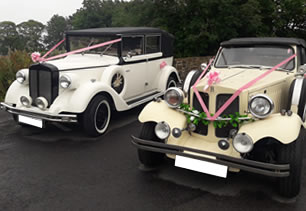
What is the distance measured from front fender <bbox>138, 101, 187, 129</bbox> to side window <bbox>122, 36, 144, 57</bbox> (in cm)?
268

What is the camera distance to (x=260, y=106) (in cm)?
330

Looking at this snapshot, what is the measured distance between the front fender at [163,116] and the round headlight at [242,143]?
74cm

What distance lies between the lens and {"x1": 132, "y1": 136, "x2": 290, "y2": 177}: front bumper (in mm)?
3005

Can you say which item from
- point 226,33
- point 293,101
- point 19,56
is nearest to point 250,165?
point 293,101

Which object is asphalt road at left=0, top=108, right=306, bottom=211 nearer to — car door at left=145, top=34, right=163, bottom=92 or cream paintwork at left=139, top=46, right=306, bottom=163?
cream paintwork at left=139, top=46, right=306, bottom=163

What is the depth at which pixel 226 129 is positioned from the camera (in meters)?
3.68

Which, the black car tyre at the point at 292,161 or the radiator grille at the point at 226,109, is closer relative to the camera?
the black car tyre at the point at 292,161

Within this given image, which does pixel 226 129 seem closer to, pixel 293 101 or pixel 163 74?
pixel 293 101

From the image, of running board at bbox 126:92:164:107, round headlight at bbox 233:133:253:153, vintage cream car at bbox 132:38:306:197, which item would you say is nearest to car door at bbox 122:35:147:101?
running board at bbox 126:92:164:107

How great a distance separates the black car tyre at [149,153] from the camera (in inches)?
154

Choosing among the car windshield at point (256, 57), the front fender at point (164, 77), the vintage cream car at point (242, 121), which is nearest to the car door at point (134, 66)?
the front fender at point (164, 77)

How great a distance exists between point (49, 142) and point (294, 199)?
3.88 m

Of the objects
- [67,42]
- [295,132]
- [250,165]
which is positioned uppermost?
[67,42]

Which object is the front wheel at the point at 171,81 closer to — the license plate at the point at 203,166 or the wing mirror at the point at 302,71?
the wing mirror at the point at 302,71
